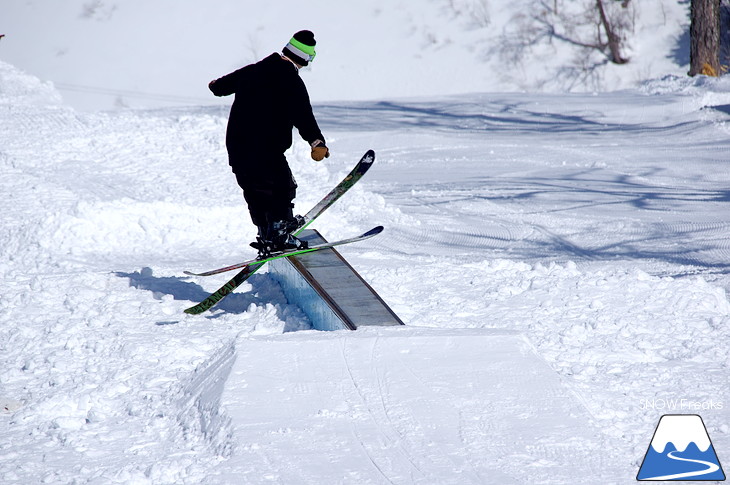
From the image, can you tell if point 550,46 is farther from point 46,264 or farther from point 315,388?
point 315,388

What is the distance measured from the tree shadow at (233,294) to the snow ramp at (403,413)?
Answer: 117 cm

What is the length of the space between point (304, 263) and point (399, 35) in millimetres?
21460

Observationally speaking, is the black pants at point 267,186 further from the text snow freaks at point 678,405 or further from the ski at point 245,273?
the text snow freaks at point 678,405

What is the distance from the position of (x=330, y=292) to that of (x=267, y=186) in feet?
2.87

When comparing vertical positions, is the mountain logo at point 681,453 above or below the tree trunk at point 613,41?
below

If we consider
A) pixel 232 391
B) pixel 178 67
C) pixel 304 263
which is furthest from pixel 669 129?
pixel 178 67

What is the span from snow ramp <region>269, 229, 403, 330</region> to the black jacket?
0.81 m

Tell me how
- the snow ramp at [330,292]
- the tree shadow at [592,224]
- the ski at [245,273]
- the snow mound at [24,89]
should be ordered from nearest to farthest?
the snow ramp at [330,292] → the ski at [245,273] → the tree shadow at [592,224] → the snow mound at [24,89]

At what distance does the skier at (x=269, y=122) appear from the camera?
201 inches

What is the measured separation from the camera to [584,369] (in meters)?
4.23

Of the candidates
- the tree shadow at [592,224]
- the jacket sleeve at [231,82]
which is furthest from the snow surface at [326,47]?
the jacket sleeve at [231,82]

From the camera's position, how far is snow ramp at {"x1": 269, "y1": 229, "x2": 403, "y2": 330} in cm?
462

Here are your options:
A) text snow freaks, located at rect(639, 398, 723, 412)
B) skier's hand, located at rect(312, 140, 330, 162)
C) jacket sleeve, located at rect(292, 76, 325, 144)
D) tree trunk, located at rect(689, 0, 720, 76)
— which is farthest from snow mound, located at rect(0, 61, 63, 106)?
text snow freaks, located at rect(639, 398, 723, 412)

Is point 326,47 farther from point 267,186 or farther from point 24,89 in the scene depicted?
point 267,186
